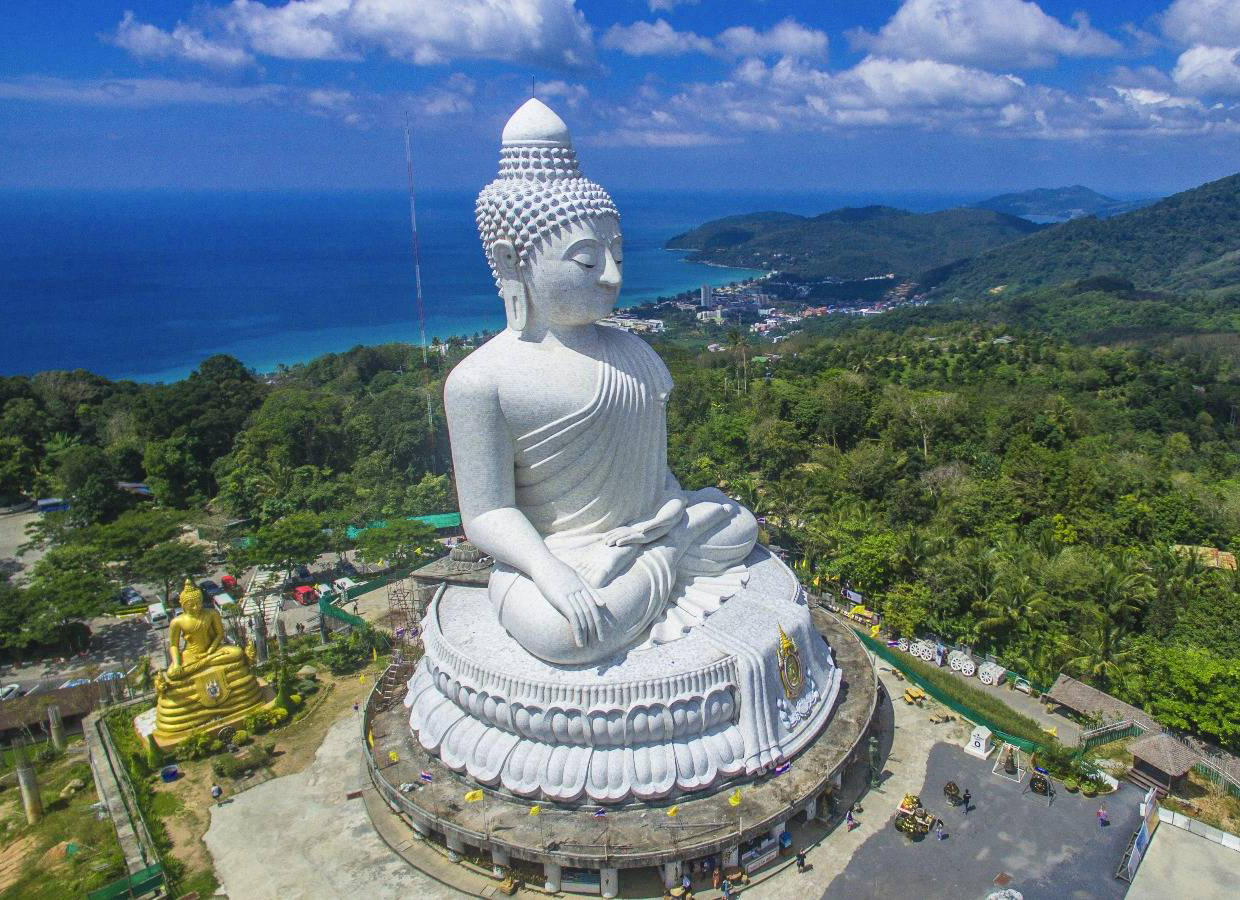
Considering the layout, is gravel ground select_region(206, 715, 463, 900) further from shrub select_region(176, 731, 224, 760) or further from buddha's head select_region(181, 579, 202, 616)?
buddha's head select_region(181, 579, 202, 616)

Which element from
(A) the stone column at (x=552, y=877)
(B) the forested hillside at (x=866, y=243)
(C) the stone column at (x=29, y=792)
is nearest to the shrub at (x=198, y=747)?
(C) the stone column at (x=29, y=792)

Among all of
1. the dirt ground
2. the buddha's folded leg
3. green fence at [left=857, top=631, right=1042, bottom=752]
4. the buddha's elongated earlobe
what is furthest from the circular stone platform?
the buddha's elongated earlobe

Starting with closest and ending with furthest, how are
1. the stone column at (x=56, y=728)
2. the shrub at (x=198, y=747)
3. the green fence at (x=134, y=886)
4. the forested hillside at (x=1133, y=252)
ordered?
the green fence at (x=134, y=886)
the shrub at (x=198, y=747)
the stone column at (x=56, y=728)
the forested hillside at (x=1133, y=252)

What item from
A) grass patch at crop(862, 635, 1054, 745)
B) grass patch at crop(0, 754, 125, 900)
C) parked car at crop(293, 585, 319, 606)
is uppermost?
grass patch at crop(862, 635, 1054, 745)

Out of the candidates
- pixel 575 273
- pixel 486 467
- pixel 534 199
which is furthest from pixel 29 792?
pixel 534 199

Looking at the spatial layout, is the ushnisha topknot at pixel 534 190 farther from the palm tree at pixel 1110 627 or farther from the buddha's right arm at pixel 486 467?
the palm tree at pixel 1110 627
